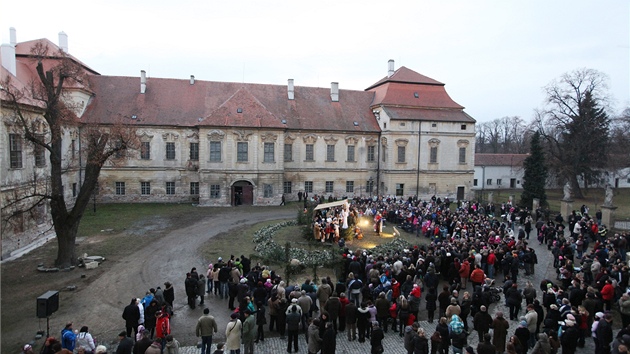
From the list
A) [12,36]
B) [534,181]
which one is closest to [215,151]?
[12,36]

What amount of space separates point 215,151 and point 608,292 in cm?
2997

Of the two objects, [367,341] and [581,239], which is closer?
[367,341]

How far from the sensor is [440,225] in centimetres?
2431

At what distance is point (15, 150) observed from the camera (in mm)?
21812

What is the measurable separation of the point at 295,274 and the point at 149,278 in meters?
5.97

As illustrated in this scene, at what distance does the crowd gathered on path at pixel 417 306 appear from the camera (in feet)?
32.5

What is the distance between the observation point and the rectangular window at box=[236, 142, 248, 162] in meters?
36.3

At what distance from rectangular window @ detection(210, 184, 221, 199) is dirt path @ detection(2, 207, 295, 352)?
9.57 meters

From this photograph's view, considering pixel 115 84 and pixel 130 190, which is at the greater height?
pixel 115 84

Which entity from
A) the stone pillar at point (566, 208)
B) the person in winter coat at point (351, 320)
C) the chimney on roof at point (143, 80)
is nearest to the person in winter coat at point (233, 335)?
the person in winter coat at point (351, 320)

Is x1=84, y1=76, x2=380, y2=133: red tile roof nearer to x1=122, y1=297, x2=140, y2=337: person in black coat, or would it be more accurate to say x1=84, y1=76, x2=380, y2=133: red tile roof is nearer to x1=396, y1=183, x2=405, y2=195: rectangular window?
x1=396, y1=183, x2=405, y2=195: rectangular window

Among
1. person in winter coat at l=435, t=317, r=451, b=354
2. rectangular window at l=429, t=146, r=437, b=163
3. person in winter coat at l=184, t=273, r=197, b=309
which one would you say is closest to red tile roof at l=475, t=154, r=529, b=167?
rectangular window at l=429, t=146, r=437, b=163

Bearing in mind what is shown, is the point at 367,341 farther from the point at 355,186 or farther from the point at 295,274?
the point at 355,186

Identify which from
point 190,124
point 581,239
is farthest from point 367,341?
point 190,124
